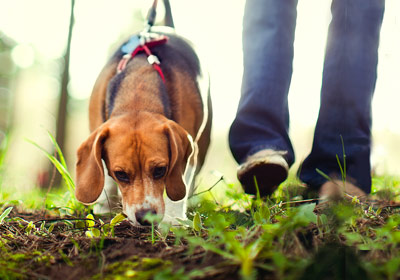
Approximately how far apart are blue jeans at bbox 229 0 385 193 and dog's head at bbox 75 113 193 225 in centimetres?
52

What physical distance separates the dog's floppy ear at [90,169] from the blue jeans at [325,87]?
3.26 ft

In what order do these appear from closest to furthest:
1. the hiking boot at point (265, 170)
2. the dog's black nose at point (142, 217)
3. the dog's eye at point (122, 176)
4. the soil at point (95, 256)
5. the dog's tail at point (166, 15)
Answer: the soil at point (95, 256)
the dog's black nose at point (142, 217)
the hiking boot at point (265, 170)
the dog's eye at point (122, 176)
the dog's tail at point (166, 15)

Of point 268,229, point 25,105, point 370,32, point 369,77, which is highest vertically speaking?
point 370,32

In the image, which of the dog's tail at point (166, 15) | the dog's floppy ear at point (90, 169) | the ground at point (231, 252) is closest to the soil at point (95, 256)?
the ground at point (231, 252)

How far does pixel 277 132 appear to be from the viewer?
2.91 metres

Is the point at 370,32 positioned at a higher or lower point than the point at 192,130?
higher

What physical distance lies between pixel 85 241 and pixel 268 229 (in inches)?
28.4

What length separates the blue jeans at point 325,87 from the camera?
265 cm

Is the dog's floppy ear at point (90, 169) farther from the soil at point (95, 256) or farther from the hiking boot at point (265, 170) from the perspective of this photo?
the hiking boot at point (265, 170)

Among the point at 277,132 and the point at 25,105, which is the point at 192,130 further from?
the point at 25,105

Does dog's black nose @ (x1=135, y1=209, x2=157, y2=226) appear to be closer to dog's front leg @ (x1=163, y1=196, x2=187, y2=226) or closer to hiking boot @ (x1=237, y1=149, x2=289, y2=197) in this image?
dog's front leg @ (x1=163, y1=196, x2=187, y2=226)

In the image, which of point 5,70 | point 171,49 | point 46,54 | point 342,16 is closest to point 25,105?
point 5,70

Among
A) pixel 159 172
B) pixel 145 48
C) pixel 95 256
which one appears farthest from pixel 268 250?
pixel 145 48

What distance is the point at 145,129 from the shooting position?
2.84 metres
